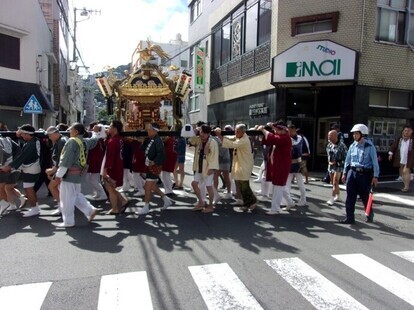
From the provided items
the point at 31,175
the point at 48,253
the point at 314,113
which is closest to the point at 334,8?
the point at 314,113

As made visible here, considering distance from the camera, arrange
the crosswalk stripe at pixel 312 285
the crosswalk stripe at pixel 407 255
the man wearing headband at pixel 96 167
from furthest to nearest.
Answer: the man wearing headband at pixel 96 167 < the crosswalk stripe at pixel 407 255 < the crosswalk stripe at pixel 312 285

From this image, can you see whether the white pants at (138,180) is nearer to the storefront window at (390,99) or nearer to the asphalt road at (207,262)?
the asphalt road at (207,262)

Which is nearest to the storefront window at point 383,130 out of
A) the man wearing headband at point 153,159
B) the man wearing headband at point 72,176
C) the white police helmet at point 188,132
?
the white police helmet at point 188,132

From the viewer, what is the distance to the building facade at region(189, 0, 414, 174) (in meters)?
13.7

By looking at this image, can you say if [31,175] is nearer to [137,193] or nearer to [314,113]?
[137,193]

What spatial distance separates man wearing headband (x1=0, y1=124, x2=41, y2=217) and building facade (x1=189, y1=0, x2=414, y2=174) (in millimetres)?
10273

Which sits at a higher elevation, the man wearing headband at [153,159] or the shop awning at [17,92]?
the shop awning at [17,92]

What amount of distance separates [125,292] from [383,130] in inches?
534

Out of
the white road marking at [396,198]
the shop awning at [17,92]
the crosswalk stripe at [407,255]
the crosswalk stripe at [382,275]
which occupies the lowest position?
the crosswalk stripe at [382,275]

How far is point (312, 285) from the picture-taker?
167 inches

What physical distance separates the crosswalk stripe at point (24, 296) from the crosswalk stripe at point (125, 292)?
61cm

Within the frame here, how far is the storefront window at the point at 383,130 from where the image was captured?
1452 cm

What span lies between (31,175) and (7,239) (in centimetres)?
163

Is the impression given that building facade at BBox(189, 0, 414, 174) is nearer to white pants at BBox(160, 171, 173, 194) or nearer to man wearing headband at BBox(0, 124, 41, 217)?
white pants at BBox(160, 171, 173, 194)
